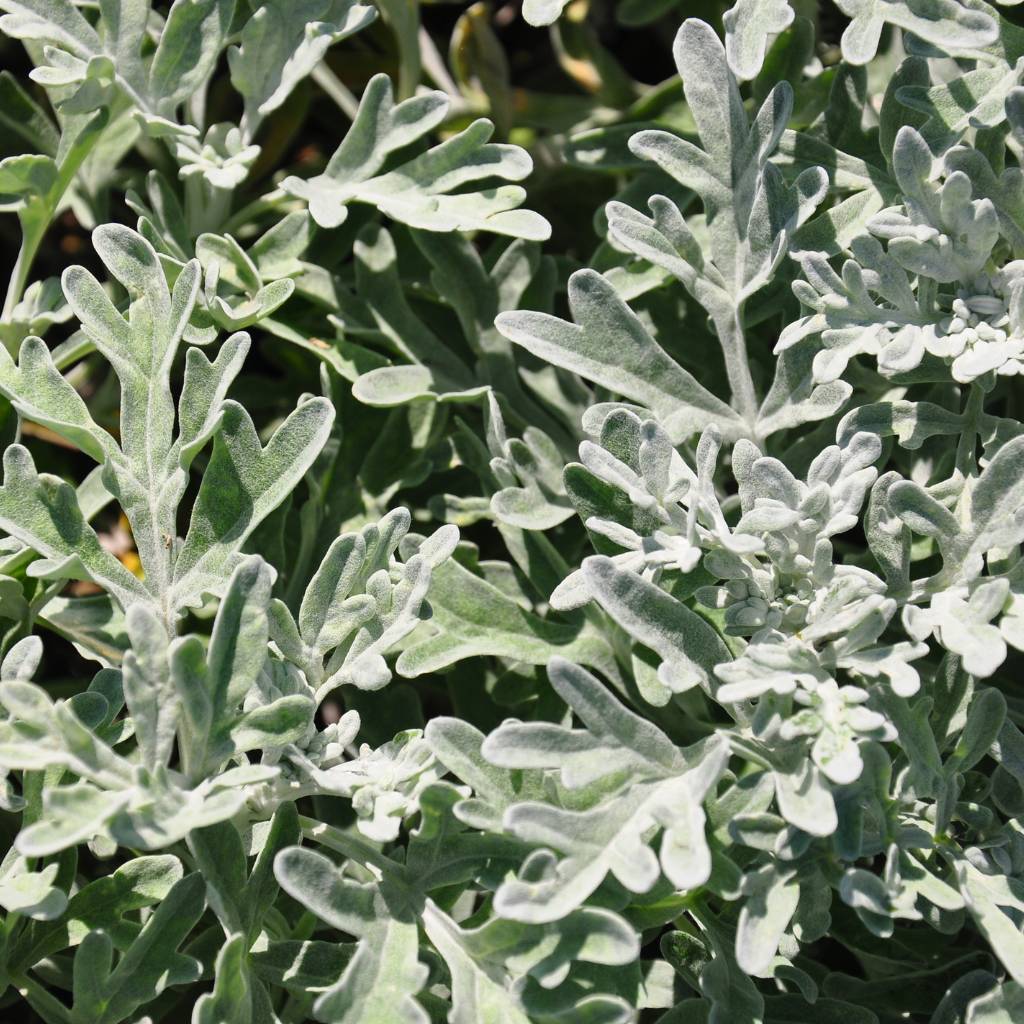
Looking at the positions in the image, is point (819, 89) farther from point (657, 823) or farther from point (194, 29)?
point (657, 823)

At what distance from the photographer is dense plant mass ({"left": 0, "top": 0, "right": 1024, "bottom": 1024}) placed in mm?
1259

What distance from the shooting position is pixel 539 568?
5.45 feet

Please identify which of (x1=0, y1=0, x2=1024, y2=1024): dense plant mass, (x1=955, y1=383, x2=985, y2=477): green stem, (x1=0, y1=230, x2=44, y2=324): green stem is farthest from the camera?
(x1=0, y1=230, x2=44, y2=324): green stem

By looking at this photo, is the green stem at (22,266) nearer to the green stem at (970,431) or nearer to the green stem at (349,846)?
the green stem at (349,846)

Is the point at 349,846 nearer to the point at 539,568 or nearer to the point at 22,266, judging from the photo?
the point at 539,568

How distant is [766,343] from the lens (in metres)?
1.93

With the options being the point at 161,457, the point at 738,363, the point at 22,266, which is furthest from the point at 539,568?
the point at 22,266

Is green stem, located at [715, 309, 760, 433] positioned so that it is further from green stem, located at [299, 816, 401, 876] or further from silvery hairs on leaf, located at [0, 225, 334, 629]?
green stem, located at [299, 816, 401, 876]

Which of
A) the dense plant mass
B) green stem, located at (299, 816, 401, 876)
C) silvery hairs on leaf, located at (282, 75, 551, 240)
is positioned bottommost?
green stem, located at (299, 816, 401, 876)

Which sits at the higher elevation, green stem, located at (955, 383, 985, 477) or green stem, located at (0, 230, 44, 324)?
green stem, located at (0, 230, 44, 324)

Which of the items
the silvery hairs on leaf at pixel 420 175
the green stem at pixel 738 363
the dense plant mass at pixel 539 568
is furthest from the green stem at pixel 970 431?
the silvery hairs on leaf at pixel 420 175

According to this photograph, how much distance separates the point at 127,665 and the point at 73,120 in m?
0.90

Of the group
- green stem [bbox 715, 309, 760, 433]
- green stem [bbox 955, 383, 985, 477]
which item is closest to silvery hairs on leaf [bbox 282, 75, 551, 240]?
green stem [bbox 715, 309, 760, 433]

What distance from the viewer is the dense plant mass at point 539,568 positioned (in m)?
1.26
